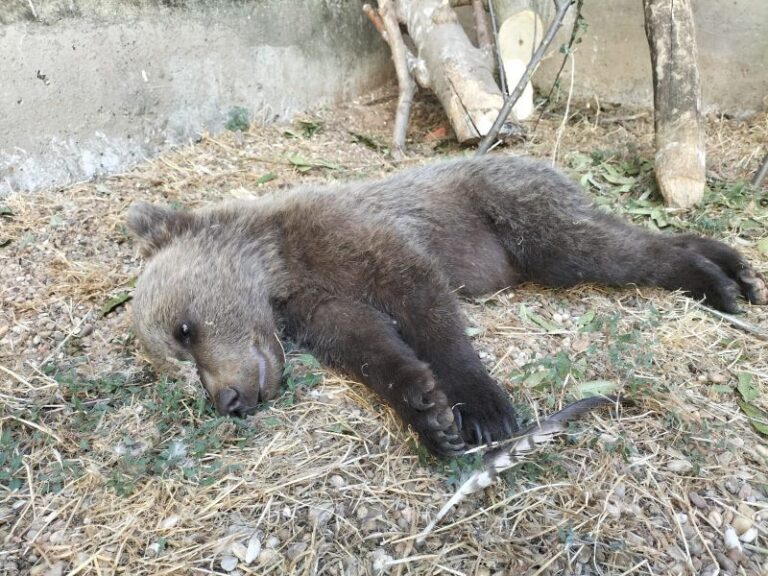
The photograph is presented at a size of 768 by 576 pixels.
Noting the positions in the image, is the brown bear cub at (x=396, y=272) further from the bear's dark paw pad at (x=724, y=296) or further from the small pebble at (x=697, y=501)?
the small pebble at (x=697, y=501)

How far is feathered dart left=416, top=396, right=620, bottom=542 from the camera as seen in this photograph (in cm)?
238

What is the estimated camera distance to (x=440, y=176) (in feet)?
14.3

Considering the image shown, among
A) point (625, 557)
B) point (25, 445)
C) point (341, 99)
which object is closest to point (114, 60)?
point (341, 99)

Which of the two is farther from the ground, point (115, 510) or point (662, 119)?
point (662, 119)

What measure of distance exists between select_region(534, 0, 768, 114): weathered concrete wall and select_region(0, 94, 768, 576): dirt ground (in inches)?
100

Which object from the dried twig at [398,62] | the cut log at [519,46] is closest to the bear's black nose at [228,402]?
the dried twig at [398,62]

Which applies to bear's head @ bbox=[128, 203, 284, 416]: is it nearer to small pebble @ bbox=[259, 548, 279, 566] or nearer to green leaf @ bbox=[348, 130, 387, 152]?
small pebble @ bbox=[259, 548, 279, 566]

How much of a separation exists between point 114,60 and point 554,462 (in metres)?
4.91

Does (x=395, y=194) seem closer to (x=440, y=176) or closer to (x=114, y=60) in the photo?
(x=440, y=176)

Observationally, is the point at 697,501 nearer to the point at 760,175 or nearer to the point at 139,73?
the point at 760,175

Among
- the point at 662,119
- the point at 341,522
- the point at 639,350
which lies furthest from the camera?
the point at 662,119

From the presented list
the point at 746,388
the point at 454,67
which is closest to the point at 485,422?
the point at 746,388

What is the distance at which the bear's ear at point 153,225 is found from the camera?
11.7 ft

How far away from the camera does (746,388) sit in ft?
9.88
